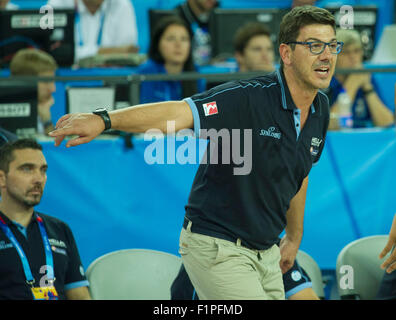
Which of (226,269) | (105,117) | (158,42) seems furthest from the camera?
(158,42)

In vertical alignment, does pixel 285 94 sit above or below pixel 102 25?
below

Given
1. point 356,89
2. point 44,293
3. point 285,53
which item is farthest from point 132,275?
point 356,89

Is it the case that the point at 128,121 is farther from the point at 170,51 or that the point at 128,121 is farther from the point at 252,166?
the point at 170,51

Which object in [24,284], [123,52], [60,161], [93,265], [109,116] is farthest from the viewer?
[123,52]

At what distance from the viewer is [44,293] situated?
11.6 feet

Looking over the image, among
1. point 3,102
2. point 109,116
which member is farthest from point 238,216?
point 3,102

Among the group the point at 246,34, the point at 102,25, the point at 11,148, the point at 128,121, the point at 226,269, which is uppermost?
the point at 102,25

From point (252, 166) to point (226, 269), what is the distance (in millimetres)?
453

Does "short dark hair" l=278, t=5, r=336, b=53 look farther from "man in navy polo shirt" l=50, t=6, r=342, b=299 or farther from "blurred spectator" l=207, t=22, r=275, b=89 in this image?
"blurred spectator" l=207, t=22, r=275, b=89

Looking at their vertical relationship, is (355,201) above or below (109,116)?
below

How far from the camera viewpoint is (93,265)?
3809 millimetres

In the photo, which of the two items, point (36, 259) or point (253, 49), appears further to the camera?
point (253, 49)
